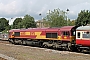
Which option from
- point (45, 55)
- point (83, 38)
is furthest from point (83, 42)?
point (45, 55)

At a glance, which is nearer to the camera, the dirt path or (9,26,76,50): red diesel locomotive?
the dirt path

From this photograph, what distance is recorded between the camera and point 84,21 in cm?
7250

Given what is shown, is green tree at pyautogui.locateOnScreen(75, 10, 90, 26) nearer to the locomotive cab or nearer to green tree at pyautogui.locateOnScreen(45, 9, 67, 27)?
green tree at pyautogui.locateOnScreen(45, 9, 67, 27)

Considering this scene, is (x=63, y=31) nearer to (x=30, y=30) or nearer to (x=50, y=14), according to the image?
(x=30, y=30)

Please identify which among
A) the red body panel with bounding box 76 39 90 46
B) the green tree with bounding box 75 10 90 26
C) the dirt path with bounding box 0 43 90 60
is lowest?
the dirt path with bounding box 0 43 90 60

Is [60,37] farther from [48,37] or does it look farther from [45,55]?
[45,55]

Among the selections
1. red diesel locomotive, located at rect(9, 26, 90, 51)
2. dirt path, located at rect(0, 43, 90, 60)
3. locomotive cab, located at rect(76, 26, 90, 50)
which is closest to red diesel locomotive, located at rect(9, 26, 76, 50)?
red diesel locomotive, located at rect(9, 26, 90, 51)

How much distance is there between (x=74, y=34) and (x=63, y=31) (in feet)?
7.26

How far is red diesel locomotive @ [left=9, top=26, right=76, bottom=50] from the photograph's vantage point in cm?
3127

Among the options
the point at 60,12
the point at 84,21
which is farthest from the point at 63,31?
the point at 60,12

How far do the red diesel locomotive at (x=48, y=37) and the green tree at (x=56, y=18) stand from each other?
108ft

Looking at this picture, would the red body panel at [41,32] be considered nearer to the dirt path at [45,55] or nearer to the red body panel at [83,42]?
the red body panel at [83,42]

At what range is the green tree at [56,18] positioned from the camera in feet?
263

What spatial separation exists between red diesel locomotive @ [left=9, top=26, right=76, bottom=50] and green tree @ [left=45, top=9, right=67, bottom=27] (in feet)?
108
